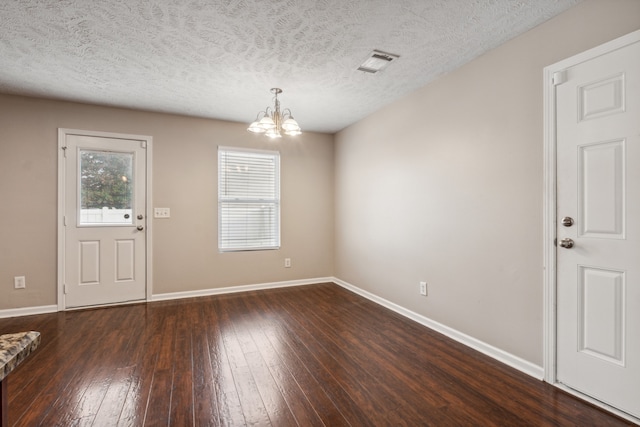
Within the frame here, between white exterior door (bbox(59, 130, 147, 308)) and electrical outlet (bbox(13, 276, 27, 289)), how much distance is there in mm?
350

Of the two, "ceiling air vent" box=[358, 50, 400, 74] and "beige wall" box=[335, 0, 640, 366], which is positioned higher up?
"ceiling air vent" box=[358, 50, 400, 74]

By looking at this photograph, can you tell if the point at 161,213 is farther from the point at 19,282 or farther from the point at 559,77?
the point at 559,77

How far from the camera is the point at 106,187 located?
3.81m

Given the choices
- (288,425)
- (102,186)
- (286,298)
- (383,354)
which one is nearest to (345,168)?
(286,298)

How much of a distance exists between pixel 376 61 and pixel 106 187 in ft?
11.5

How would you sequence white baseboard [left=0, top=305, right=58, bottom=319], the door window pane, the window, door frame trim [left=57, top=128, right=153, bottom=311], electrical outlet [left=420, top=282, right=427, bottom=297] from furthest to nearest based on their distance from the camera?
the window → the door window pane → door frame trim [left=57, top=128, right=153, bottom=311] → white baseboard [left=0, top=305, right=58, bottom=319] → electrical outlet [left=420, top=282, right=427, bottom=297]

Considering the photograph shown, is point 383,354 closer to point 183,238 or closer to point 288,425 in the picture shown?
point 288,425

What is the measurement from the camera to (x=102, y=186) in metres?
3.80

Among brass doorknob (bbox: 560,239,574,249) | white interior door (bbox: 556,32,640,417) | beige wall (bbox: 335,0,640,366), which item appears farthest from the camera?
beige wall (bbox: 335,0,640,366)

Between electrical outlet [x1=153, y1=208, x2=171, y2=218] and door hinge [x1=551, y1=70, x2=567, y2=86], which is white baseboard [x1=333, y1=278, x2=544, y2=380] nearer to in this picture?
door hinge [x1=551, y1=70, x2=567, y2=86]

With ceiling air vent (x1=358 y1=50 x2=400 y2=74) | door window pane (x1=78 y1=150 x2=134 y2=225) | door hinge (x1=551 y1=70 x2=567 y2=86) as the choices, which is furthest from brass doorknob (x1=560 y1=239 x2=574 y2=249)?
door window pane (x1=78 y1=150 x2=134 y2=225)

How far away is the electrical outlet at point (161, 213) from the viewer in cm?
403

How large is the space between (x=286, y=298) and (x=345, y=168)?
6.98 feet

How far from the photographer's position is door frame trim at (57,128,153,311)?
3.60 m
